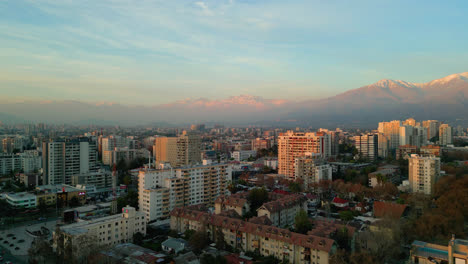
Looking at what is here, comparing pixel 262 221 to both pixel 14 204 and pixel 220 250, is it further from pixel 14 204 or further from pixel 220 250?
pixel 14 204

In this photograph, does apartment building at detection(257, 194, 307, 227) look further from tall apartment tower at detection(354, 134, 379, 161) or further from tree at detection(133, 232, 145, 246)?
tall apartment tower at detection(354, 134, 379, 161)

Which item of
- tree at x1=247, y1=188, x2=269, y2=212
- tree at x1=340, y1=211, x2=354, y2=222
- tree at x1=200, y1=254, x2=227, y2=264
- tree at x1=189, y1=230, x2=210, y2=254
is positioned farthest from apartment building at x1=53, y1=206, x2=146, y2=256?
tree at x1=340, y1=211, x2=354, y2=222

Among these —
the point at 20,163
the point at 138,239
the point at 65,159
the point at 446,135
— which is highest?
the point at 446,135

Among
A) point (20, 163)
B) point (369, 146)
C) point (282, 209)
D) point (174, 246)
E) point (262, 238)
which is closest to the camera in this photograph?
point (262, 238)

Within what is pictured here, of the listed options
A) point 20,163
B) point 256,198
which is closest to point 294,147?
point 256,198

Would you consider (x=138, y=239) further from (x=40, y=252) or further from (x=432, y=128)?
(x=432, y=128)

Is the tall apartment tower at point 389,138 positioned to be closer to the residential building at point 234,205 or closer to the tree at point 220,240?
the residential building at point 234,205

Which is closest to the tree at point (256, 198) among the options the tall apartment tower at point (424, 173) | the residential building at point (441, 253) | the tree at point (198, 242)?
the tree at point (198, 242)

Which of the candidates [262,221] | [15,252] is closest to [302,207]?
[262,221]
